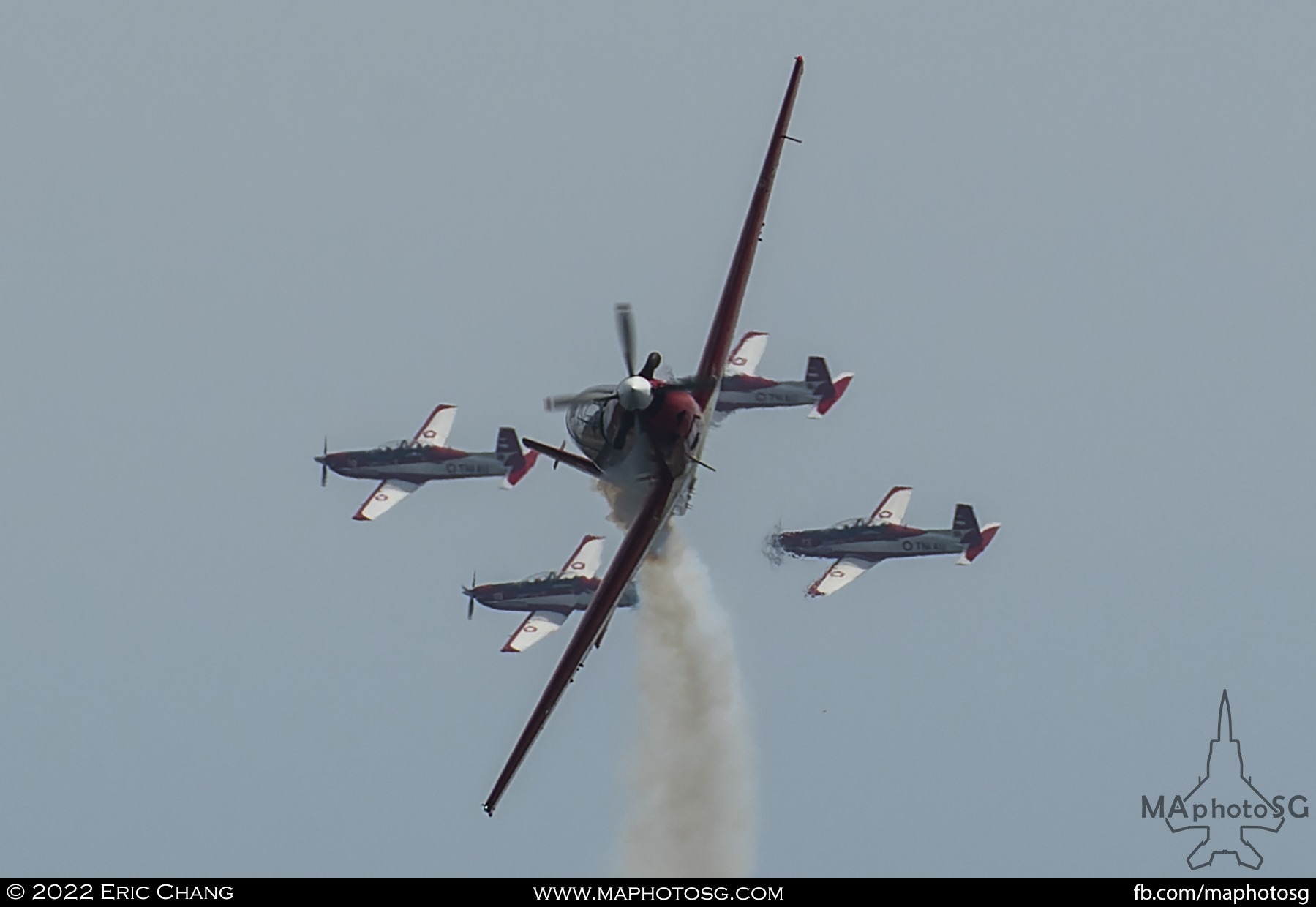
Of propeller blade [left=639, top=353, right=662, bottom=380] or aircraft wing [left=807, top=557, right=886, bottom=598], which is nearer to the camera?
propeller blade [left=639, top=353, right=662, bottom=380]

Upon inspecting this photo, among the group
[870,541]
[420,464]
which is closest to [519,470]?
[420,464]

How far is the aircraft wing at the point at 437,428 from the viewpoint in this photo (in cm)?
9894

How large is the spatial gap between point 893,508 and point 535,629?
612 inches

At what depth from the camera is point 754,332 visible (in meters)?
96.4

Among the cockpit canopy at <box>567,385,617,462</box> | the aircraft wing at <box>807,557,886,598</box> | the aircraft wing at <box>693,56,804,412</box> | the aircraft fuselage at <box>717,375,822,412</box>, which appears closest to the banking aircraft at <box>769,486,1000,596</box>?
the aircraft wing at <box>807,557,886,598</box>

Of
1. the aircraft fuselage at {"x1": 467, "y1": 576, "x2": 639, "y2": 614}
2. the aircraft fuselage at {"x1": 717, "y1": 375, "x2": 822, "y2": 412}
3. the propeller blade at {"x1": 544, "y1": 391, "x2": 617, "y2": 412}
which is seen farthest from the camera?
the aircraft fuselage at {"x1": 467, "y1": 576, "x2": 639, "y2": 614}

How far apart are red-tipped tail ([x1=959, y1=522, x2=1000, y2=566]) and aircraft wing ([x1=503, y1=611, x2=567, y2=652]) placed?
16.5 metres

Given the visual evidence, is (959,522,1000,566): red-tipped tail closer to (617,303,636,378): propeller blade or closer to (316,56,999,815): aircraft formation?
(316,56,999,815): aircraft formation

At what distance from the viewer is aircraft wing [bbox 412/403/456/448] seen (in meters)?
98.9

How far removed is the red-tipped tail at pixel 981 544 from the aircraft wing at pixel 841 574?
3.70 metres

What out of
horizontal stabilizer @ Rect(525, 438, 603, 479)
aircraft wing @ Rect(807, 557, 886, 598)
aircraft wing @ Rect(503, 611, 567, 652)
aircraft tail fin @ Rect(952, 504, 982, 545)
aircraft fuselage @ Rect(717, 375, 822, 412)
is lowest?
aircraft wing @ Rect(503, 611, 567, 652)

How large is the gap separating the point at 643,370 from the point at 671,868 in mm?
14440

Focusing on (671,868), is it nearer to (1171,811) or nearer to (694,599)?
(694,599)
